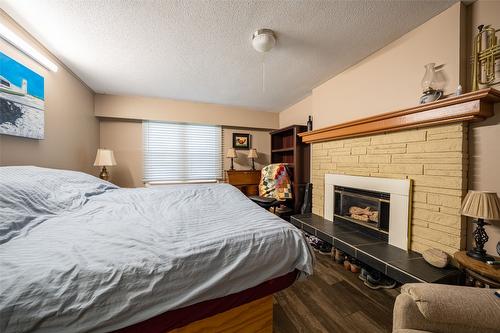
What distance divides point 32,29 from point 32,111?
2.37ft

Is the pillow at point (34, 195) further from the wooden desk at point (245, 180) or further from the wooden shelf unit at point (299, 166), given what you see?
the wooden shelf unit at point (299, 166)

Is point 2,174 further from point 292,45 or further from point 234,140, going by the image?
point 234,140

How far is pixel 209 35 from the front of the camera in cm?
179

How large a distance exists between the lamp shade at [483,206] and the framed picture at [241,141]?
11.2 ft

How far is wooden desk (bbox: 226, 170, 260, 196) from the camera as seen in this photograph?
386 cm

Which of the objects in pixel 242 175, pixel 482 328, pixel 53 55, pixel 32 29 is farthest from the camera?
pixel 242 175

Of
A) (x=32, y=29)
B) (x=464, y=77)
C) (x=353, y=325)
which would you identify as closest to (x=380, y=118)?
(x=464, y=77)

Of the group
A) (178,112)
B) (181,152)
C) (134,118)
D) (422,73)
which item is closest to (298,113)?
(422,73)

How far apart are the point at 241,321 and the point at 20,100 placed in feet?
8.28

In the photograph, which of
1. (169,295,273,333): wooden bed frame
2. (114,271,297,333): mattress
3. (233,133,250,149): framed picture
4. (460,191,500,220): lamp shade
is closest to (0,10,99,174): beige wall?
(114,271,297,333): mattress

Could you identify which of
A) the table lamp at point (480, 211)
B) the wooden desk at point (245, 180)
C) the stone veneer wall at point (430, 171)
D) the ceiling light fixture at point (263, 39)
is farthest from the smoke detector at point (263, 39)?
the wooden desk at point (245, 180)

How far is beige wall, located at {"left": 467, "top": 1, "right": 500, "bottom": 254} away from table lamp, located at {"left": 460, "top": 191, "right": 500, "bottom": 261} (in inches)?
4.5

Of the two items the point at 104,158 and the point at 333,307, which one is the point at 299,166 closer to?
the point at 333,307

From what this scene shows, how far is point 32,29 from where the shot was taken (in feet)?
5.54
